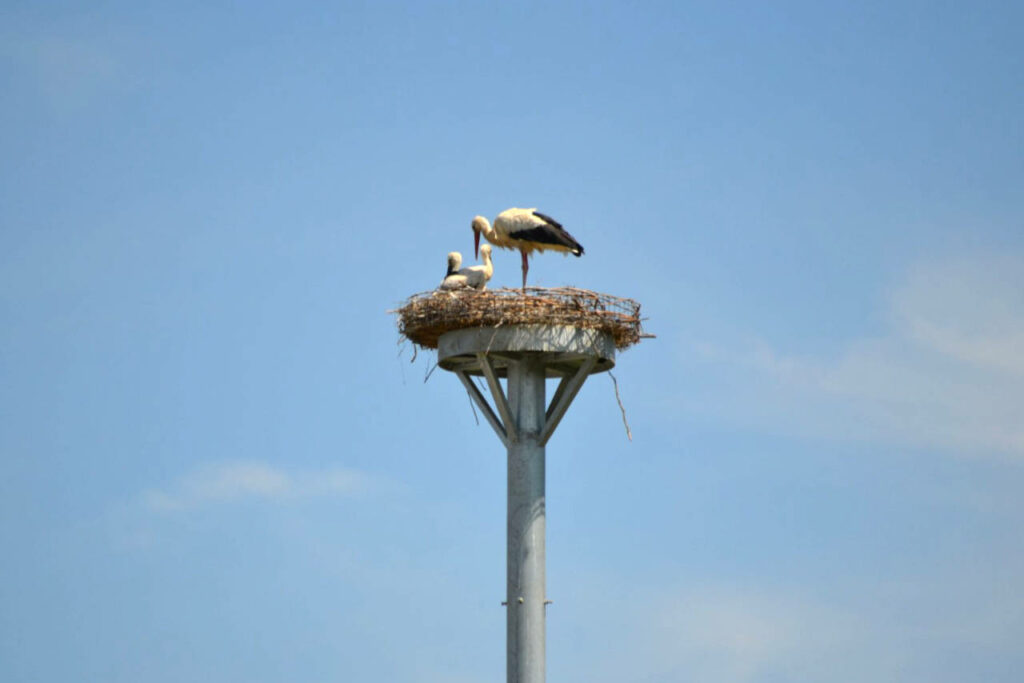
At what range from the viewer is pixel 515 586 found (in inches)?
1553

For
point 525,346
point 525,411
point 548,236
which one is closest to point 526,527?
point 525,411

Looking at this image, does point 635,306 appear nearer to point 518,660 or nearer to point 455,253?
point 455,253

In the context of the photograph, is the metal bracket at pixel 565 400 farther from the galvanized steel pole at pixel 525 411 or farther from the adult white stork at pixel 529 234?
the adult white stork at pixel 529 234

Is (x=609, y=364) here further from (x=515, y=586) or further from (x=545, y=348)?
(x=515, y=586)

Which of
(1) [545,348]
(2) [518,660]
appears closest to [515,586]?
(2) [518,660]

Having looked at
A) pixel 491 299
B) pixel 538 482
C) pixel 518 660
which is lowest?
pixel 518 660

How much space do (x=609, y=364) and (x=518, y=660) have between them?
233 inches

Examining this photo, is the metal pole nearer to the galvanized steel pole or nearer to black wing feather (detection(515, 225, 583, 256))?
the galvanized steel pole

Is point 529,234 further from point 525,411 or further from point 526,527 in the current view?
point 526,527

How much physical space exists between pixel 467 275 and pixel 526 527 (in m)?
4.82

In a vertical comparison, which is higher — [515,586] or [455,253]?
[455,253]

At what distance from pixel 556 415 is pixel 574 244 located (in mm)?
3448

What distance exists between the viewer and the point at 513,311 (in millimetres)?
39125

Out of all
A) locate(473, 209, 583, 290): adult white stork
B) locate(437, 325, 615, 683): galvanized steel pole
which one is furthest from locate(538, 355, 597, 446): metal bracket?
locate(473, 209, 583, 290): adult white stork
